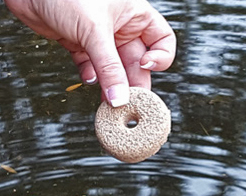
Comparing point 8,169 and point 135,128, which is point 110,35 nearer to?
point 135,128

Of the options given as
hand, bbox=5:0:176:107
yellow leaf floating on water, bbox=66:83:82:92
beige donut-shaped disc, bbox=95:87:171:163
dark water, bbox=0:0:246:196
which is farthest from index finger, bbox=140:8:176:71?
yellow leaf floating on water, bbox=66:83:82:92

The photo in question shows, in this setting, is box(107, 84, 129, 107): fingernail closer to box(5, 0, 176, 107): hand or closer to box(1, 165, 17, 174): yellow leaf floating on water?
box(5, 0, 176, 107): hand

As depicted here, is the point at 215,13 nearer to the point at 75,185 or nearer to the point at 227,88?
the point at 227,88

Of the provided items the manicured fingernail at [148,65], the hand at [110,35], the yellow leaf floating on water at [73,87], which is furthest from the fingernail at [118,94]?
the yellow leaf floating on water at [73,87]

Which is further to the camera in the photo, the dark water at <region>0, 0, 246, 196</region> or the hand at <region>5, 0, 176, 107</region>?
the dark water at <region>0, 0, 246, 196</region>

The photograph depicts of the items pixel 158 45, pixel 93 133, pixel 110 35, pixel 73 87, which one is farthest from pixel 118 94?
pixel 73 87

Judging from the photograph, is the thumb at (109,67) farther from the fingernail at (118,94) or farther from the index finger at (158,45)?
the index finger at (158,45)
